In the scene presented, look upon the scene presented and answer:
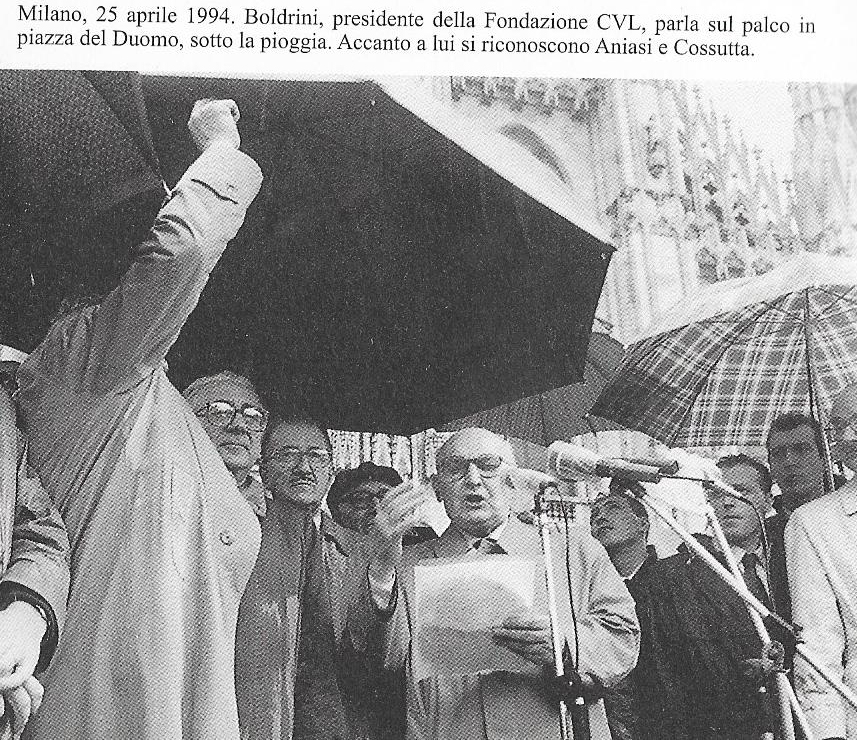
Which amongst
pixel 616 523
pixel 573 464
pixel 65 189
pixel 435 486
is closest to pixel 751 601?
pixel 616 523

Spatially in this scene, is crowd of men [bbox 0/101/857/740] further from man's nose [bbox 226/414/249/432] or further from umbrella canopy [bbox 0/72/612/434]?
umbrella canopy [bbox 0/72/612/434]

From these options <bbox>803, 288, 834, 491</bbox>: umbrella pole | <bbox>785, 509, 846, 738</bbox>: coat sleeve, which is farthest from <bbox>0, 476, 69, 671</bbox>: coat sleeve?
<bbox>803, 288, 834, 491</bbox>: umbrella pole

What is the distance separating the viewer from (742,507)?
6.00 m

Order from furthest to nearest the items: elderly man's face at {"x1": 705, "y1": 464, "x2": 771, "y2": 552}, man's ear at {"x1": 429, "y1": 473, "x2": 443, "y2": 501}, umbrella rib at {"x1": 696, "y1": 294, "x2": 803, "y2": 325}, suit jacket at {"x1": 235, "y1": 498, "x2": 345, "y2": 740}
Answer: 1. umbrella rib at {"x1": 696, "y1": 294, "x2": 803, "y2": 325}
2. elderly man's face at {"x1": 705, "y1": 464, "x2": 771, "y2": 552}
3. man's ear at {"x1": 429, "y1": 473, "x2": 443, "y2": 501}
4. suit jacket at {"x1": 235, "y1": 498, "x2": 345, "y2": 740}

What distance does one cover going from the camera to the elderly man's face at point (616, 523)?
5.84 metres

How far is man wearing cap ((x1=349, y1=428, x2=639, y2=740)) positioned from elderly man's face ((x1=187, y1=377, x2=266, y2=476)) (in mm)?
652

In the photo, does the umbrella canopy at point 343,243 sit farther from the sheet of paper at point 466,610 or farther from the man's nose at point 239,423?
the sheet of paper at point 466,610

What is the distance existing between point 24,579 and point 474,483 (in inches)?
79.0

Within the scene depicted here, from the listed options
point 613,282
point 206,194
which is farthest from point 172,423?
point 613,282

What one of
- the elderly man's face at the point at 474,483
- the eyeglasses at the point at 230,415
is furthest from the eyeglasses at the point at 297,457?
the elderly man's face at the point at 474,483

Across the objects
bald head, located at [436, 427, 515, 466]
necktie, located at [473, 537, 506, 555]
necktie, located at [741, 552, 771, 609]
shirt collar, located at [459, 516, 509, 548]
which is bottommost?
necktie, located at [741, 552, 771, 609]

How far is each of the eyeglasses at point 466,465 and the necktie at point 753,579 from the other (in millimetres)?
1242

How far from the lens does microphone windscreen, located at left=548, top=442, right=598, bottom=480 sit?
5.81m

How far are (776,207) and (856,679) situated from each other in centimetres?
233
